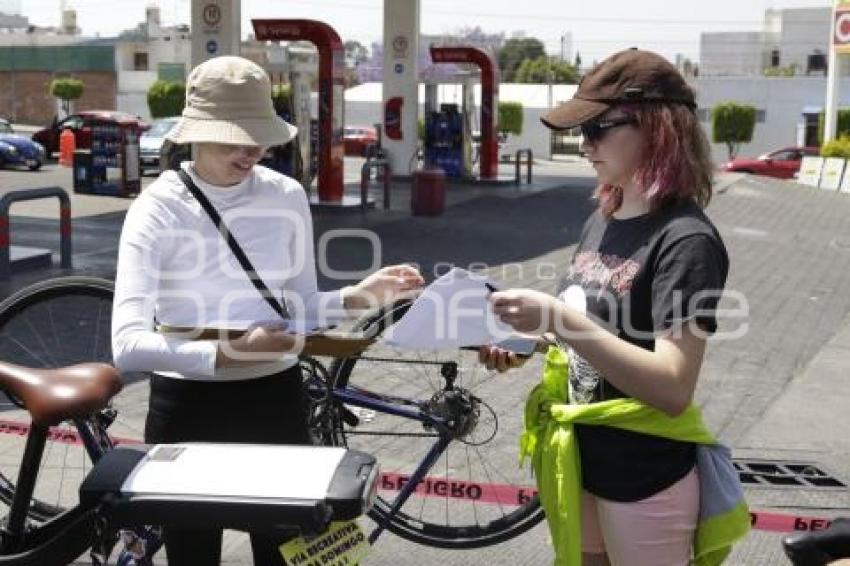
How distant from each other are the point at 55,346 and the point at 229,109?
8.43 ft

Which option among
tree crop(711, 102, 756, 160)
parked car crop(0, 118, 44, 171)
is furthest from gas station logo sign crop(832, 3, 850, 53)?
tree crop(711, 102, 756, 160)

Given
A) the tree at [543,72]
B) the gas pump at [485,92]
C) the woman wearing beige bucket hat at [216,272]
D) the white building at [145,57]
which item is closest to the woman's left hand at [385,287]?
the woman wearing beige bucket hat at [216,272]

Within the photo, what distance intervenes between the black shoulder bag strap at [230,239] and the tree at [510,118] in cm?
4777

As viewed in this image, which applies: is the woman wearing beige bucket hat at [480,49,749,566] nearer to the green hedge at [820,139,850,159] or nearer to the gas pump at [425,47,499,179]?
the gas pump at [425,47,499,179]

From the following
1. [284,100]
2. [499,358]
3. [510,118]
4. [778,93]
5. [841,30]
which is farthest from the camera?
[778,93]

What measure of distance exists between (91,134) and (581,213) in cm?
887

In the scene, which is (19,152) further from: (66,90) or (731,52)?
(731,52)

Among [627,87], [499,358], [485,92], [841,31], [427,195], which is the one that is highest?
[841,31]

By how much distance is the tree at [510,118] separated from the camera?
165 ft

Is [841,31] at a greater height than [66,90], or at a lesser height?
greater

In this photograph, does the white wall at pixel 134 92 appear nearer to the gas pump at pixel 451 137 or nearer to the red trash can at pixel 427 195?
the gas pump at pixel 451 137

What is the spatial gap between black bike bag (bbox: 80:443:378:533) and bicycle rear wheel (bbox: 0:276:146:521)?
1.26m

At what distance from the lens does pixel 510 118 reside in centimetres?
5059

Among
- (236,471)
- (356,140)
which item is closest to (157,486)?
(236,471)
